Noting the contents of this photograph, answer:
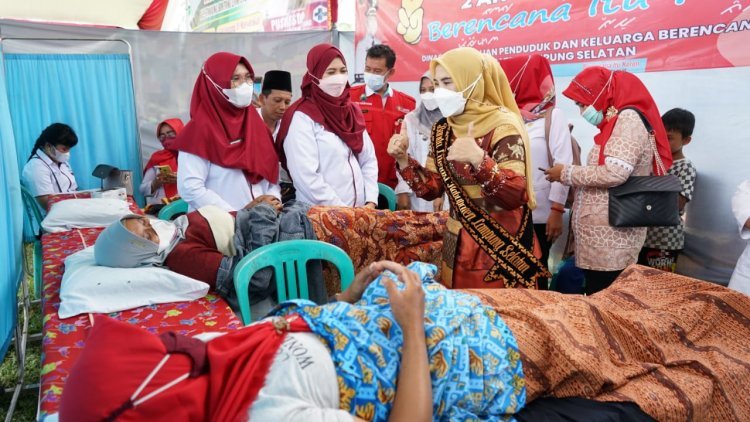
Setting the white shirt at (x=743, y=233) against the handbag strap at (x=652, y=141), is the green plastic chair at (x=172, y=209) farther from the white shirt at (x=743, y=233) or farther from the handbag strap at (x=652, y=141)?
the white shirt at (x=743, y=233)

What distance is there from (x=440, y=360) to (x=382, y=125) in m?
2.57

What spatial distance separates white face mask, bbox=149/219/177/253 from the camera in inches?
75.2

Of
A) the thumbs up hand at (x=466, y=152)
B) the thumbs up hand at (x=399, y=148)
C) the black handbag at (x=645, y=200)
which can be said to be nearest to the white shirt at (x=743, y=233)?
the black handbag at (x=645, y=200)

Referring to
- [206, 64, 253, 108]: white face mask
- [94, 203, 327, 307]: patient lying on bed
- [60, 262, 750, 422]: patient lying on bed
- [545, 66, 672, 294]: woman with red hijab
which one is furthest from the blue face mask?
[206, 64, 253, 108]: white face mask

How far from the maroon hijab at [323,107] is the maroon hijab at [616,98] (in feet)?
3.53

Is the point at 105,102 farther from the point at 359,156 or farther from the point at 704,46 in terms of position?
the point at 704,46

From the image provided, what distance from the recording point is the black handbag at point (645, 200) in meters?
2.24

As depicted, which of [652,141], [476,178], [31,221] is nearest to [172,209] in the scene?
[31,221]

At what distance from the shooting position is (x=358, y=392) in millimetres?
1034

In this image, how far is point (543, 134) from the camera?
8.74 feet

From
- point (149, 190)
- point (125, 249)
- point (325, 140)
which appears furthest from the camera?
point (149, 190)

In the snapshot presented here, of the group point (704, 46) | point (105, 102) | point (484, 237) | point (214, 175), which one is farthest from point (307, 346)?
point (105, 102)

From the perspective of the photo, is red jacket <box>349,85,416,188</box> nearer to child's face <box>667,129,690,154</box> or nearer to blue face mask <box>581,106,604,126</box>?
blue face mask <box>581,106,604,126</box>

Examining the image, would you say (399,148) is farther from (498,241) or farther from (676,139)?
(676,139)
